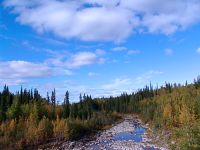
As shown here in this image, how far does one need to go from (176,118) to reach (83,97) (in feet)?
→ 322

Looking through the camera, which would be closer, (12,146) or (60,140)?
(12,146)

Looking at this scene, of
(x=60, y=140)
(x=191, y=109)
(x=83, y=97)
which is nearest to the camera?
(x=60, y=140)

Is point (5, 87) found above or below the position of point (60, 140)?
above

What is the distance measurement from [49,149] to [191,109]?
4081cm

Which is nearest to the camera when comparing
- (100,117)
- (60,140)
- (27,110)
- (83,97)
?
(60,140)

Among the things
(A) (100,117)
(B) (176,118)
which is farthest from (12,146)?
(A) (100,117)

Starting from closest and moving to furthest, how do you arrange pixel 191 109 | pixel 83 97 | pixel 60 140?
1. pixel 60 140
2. pixel 191 109
3. pixel 83 97

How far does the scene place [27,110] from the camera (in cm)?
9675

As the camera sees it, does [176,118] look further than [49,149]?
Yes

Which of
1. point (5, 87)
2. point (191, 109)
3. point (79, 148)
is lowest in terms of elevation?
point (79, 148)

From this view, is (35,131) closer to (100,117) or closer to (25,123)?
(25,123)

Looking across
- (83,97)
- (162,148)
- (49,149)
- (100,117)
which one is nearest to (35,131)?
(49,149)

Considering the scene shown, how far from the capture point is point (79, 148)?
66750 mm

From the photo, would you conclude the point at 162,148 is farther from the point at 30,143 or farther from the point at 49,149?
the point at 30,143
